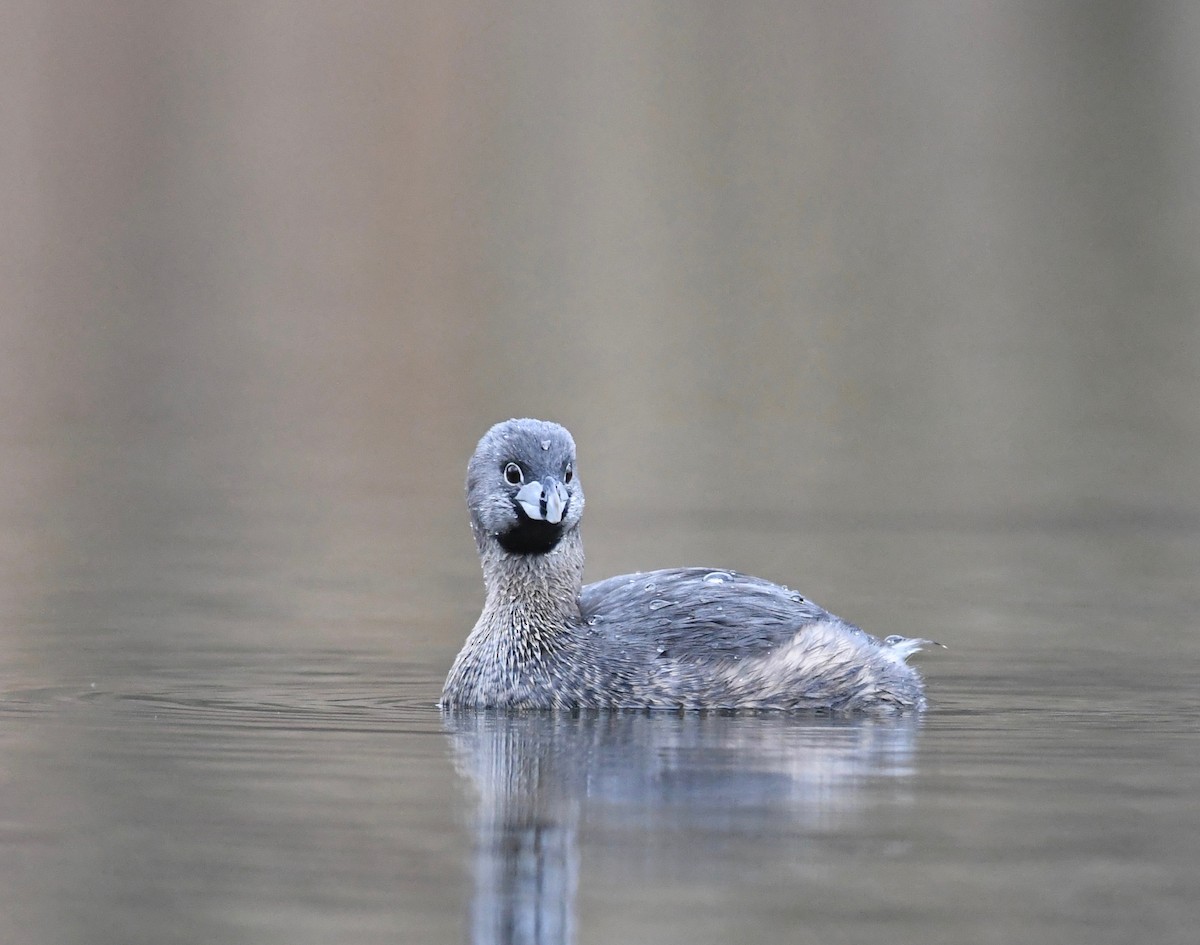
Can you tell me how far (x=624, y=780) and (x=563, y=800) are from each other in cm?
47

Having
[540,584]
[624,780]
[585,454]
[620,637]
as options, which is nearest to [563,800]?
[624,780]

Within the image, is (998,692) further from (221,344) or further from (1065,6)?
(1065,6)

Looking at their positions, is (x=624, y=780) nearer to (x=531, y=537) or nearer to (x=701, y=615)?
(x=701, y=615)

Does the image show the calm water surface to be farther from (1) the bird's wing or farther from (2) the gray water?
(1) the bird's wing

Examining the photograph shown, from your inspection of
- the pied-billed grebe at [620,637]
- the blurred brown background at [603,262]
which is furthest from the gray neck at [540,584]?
the blurred brown background at [603,262]

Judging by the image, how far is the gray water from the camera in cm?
872

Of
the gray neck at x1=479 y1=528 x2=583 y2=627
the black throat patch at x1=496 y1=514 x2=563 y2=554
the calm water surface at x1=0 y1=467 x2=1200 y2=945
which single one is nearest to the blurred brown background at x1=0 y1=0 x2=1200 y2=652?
the calm water surface at x1=0 y1=467 x2=1200 y2=945

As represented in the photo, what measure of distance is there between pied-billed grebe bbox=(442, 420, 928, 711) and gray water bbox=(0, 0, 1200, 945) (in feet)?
0.81

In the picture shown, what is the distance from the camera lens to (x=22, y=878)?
843 cm

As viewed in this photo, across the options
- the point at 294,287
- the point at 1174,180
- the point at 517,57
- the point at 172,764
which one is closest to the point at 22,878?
the point at 172,764

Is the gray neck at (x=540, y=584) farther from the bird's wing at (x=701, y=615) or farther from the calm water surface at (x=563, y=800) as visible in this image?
the calm water surface at (x=563, y=800)

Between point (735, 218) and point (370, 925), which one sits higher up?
point (735, 218)

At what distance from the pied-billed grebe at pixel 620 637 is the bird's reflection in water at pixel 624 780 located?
6.3 inches

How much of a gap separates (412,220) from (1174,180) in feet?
63.5
